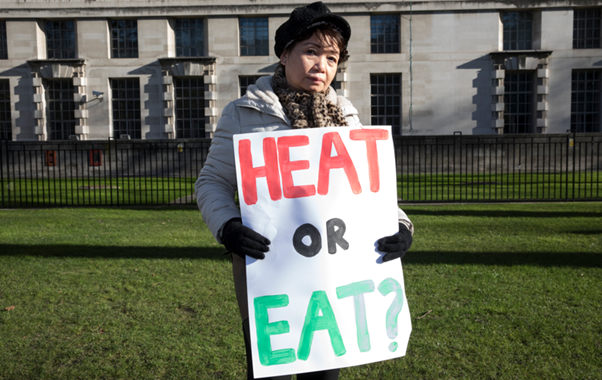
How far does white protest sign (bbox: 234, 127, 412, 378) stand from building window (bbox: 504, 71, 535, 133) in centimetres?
3054

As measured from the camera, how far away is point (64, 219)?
10.3 metres

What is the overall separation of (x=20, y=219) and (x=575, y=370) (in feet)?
34.6

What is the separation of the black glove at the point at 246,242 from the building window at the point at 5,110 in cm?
3365

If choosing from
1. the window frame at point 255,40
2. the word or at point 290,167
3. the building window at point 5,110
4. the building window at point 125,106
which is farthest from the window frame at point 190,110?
the word or at point 290,167

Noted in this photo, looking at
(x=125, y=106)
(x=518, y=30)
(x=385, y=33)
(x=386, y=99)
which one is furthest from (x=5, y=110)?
(x=518, y=30)

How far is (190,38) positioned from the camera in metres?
29.5

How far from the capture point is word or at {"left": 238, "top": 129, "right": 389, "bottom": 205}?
6.51 feet

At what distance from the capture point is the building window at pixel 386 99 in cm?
2938

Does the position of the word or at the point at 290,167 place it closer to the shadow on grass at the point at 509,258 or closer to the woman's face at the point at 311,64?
the woman's face at the point at 311,64

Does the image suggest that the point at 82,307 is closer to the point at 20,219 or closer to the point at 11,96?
the point at 20,219

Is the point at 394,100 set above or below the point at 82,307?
above

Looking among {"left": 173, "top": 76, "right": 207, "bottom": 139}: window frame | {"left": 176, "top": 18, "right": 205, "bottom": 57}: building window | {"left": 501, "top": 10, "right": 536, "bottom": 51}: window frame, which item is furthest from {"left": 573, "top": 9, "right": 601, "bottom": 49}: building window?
{"left": 173, "top": 76, "right": 207, "bottom": 139}: window frame

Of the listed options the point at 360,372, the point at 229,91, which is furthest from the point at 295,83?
the point at 229,91

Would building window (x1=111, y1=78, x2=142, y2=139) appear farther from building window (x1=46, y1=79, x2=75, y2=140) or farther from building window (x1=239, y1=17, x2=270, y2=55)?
building window (x1=239, y1=17, x2=270, y2=55)
